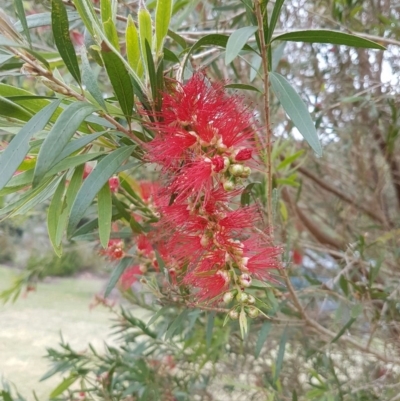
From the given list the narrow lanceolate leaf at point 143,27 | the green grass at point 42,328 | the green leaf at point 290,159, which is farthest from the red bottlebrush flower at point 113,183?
the green grass at point 42,328

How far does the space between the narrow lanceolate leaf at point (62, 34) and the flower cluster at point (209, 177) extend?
11 centimetres

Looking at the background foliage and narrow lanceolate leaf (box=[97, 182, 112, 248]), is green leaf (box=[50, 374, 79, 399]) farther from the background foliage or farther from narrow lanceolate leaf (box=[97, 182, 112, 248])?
narrow lanceolate leaf (box=[97, 182, 112, 248])

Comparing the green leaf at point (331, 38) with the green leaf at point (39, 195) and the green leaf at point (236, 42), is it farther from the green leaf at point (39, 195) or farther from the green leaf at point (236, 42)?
the green leaf at point (39, 195)

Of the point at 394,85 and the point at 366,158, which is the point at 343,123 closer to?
the point at 366,158

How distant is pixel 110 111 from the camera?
0.61 metres

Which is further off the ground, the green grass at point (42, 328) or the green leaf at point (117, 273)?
the green leaf at point (117, 273)

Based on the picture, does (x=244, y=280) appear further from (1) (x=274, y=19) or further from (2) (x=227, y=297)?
(1) (x=274, y=19)

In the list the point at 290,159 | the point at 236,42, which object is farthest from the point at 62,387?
→ the point at 236,42

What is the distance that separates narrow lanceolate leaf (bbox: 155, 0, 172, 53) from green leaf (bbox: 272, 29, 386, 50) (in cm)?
14

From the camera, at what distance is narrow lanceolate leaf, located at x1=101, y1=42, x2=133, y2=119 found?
1.67ft

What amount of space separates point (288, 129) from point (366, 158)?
0.43m

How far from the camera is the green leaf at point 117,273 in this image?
880mm

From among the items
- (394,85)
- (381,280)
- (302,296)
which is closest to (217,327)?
(302,296)

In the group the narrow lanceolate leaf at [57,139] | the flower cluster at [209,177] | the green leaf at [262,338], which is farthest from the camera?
the green leaf at [262,338]
